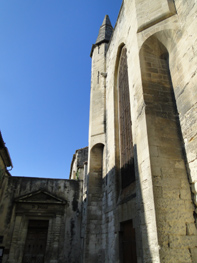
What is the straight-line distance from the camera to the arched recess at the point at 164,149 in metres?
2.82

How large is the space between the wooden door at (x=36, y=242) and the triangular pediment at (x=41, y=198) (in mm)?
922

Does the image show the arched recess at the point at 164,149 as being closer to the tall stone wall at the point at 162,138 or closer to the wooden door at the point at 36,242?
the tall stone wall at the point at 162,138

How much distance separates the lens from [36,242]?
8953 millimetres

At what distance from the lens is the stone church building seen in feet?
9.81

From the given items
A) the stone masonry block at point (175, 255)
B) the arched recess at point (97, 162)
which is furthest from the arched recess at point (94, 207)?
the stone masonry block at point (175, 255)

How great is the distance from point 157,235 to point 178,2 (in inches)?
175

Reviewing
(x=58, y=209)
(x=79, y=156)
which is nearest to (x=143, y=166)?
(x=58, y=209)

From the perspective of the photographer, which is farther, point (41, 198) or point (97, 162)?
point (41, 198)

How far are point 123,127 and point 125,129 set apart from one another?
21cm

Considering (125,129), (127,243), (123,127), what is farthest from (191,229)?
(123,127)

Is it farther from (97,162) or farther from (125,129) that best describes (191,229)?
(97,162)

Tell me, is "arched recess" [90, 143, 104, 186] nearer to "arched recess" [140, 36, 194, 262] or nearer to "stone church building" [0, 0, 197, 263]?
"stone church building" [0, 0, 197, 263]

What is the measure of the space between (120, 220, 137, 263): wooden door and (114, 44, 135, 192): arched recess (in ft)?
3.15

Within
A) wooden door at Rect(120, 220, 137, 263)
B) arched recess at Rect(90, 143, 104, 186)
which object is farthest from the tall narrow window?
arched recess at Rect(90, 143, 104, 186)
